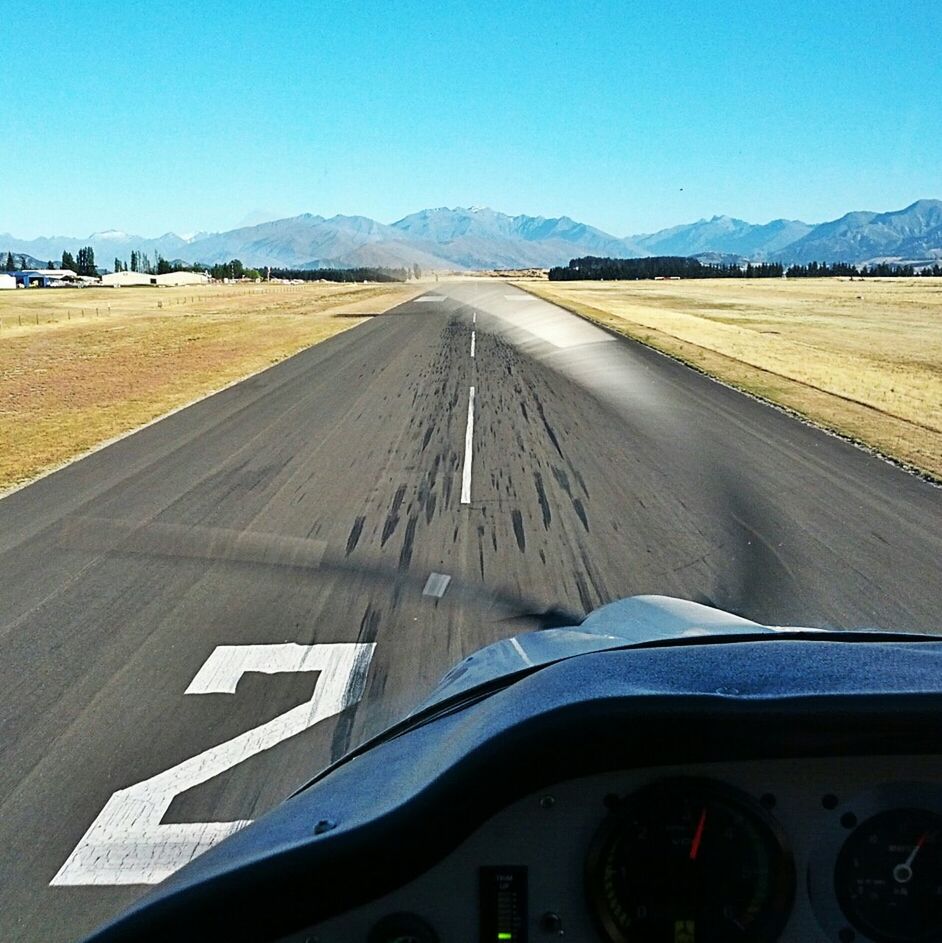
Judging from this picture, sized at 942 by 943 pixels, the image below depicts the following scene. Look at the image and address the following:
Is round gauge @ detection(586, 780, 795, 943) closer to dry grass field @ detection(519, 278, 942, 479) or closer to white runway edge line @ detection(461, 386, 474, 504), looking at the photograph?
white runway edge line @ detection(461, 386, 474, 504)

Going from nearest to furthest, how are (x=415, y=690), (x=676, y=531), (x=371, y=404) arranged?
(x=415, y=690) < (x=676, y=531) < (x=371, y=404)

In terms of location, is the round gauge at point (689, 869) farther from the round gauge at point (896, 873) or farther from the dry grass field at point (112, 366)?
the dry grass field at point (112, 366)

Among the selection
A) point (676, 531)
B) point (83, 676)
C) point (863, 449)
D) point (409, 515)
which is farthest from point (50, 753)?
point (863, 449)

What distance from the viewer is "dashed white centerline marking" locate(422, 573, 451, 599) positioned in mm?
7500

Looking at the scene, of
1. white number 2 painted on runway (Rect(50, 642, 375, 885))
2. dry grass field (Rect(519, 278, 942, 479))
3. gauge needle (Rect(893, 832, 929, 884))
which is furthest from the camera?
dry grass field (Rect(519, 278, 942, 479))

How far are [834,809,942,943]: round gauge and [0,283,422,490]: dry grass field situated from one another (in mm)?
11798

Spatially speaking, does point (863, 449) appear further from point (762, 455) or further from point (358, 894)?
point (358, 894)

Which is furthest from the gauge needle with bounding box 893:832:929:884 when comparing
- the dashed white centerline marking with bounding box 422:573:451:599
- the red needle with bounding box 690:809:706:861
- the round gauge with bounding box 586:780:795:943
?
the dashed white centerline marking with bounding box 422:573:451:599

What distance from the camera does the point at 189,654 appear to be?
20.9 feet

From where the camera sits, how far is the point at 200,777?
4723 mm

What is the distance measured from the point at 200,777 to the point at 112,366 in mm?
24535

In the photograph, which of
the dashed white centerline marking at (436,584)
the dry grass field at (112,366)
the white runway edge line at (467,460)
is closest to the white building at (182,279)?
the dry grass field at (112,366)

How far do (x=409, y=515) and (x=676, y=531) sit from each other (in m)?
2.71

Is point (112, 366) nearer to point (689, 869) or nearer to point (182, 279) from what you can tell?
point (689, 869)
